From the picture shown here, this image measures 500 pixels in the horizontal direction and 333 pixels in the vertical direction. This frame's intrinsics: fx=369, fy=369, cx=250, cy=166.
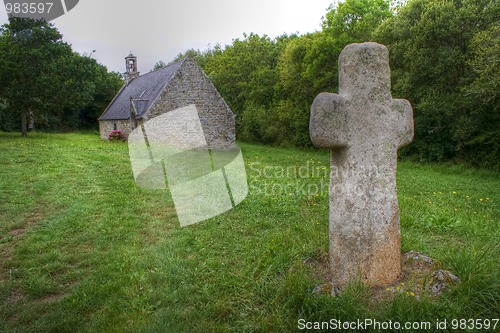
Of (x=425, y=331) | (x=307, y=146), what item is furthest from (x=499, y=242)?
(x=307, y=146)

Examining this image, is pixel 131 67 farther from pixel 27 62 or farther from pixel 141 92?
pixel 27 62

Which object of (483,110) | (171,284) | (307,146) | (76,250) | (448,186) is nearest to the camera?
(171,284)

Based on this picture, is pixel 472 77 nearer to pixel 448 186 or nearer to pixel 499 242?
pixel 448 186

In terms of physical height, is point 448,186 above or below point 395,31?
below

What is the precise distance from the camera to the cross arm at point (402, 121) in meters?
4.21

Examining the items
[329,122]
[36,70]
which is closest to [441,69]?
[329,122]

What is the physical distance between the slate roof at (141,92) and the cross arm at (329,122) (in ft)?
81.9

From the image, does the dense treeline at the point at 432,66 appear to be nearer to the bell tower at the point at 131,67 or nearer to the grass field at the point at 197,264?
the grass field at the point at 197,264

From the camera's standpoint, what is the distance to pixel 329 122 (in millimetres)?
3941

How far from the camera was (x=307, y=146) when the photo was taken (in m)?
30.2

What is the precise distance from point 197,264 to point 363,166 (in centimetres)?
282

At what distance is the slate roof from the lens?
1129 inches

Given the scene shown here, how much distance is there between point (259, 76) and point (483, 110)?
935 inches

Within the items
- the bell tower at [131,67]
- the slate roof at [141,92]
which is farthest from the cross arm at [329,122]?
the bell tower at [131,67]
